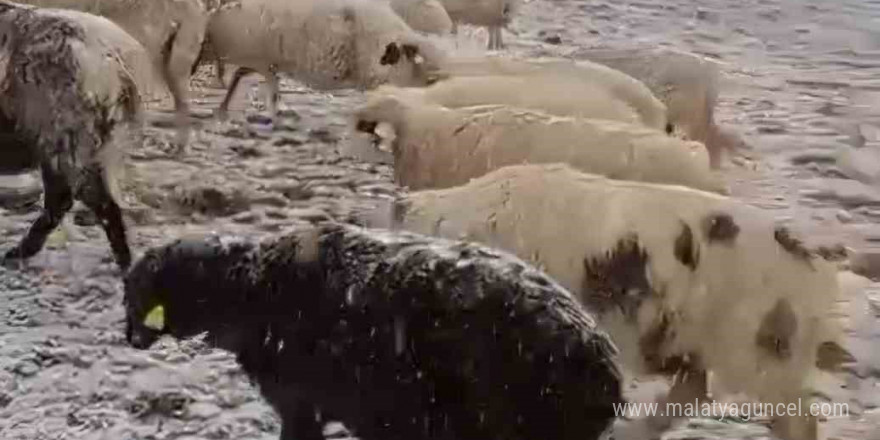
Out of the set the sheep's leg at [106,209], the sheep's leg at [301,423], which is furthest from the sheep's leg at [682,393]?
the sheep's leg at [106,209]

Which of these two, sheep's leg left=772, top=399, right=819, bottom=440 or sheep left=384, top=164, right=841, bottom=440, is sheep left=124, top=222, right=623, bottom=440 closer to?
sheep left=384, top=164, right=841, bottom=440

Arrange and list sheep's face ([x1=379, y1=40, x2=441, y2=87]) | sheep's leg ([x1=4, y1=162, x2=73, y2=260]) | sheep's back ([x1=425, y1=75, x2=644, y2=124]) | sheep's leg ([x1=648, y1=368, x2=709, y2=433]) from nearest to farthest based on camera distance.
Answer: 1. sheep's leg ([x1=648, y1=368, x2=709, y2=433])
2. sheep's leg ([x1=4, y1=162, x2=73, y2=260])
3. sheep's back ([x1=425, y1=75, x2=644, y2=124])
4. sheep's face ([x1=379, y1=40, x2=441, y2=87])

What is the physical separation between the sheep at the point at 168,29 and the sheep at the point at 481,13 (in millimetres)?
3700

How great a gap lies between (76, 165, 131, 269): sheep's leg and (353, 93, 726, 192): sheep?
4.44 ft

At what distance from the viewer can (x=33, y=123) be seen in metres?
5.73

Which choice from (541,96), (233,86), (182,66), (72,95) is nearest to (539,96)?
(541,96)

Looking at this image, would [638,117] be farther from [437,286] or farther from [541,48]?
[541,48]

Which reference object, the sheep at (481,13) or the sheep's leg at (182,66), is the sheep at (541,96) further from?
the sheep at (481,13)

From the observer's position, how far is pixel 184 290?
4031 millimetres

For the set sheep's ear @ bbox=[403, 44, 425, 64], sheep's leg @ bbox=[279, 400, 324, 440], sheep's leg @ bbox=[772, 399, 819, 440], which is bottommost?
sheep's leg @ bbox=[772, 399, 819, 440]

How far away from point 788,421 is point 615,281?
2.57 ft

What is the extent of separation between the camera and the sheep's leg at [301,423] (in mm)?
3920

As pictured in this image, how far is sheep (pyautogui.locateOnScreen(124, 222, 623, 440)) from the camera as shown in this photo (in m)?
3.46

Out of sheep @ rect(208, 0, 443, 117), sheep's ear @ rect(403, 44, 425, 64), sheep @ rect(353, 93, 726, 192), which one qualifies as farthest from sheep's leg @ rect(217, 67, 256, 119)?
sheep @ rect(353, 93, 726, 192)
